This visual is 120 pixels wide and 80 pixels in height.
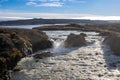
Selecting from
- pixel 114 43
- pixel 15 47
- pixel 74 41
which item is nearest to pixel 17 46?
pixel 15 47

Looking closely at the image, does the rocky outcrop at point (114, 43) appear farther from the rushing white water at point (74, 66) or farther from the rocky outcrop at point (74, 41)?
the rocky outcrop at point (74, 41)

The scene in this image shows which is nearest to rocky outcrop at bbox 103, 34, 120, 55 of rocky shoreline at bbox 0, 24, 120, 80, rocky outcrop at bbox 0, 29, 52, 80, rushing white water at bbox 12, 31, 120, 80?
rocky shoreline at bbox 0, 24, 120, 80

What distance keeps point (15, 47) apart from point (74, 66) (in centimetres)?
1275

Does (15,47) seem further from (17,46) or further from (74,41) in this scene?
(74,41)

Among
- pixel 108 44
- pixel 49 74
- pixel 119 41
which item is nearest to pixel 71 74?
pixel 49 74

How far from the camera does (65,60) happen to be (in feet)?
148

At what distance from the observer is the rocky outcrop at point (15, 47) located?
1510 inches

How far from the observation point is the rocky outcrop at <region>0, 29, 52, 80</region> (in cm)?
3834

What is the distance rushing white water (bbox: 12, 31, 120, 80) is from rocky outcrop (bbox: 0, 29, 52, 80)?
165 cm

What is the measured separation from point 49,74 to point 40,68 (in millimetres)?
3834

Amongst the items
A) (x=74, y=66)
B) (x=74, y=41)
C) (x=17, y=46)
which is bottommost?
(x=74, y=66)

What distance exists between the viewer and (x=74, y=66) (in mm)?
40688

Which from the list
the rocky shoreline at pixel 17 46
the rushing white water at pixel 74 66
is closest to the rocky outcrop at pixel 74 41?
the rocky shoreline at pixel 17 46

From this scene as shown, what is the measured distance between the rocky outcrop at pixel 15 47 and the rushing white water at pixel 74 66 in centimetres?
165
